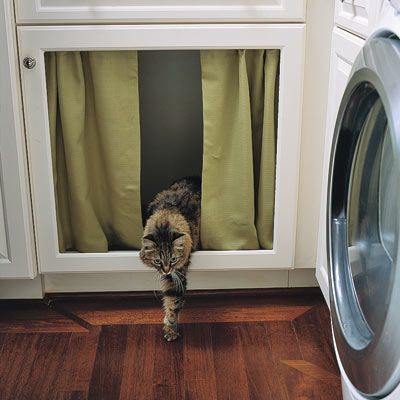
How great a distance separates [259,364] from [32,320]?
63cm

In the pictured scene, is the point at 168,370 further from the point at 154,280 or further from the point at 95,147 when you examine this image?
the point at 95,147

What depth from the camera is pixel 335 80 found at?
1.40 meters

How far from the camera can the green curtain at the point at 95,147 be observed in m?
1.53

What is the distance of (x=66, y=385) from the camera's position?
1.43 metres

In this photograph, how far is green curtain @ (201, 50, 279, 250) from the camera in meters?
1.52

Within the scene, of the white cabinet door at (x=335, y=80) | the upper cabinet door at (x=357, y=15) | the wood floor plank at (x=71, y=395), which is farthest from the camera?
the wood floor plank at (x=71, y=395)

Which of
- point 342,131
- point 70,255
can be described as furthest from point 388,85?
point 70,255

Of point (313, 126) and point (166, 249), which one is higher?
point (313, 126)

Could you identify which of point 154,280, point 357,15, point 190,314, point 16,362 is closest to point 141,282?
point 154,280

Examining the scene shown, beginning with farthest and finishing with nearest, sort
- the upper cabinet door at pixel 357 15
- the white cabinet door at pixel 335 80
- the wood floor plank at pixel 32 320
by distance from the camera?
the wood floor plank at pixel 32 320
the white cabinet door at pixel 335 80
the upper cabinet door at pixel 357 15

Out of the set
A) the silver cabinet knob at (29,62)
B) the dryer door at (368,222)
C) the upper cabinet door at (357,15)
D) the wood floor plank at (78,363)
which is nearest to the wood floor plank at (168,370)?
the wood floor plank at (78,363)

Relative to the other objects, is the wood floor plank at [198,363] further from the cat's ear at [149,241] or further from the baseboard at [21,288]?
the baseboard at [21,288]

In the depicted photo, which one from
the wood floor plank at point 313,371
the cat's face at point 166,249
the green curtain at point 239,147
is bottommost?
the wood floor plank at point 313,371

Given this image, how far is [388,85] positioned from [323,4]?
707mm
